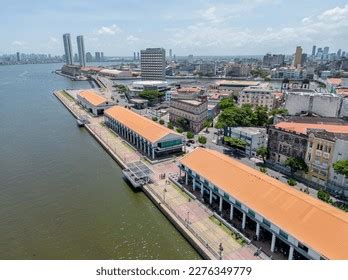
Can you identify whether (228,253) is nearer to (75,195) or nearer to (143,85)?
(75,195)

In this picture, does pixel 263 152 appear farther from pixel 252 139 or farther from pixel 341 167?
pixel 341 167

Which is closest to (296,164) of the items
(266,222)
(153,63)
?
(266,222)

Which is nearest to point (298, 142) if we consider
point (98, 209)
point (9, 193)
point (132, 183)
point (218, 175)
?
point (218, 175)

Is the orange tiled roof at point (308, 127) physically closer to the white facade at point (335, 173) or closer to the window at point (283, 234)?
the white facade at point (335, 173)

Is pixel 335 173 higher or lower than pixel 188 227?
higher

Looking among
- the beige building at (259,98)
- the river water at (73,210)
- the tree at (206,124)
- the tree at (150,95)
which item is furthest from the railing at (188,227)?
the tree at (150,95)

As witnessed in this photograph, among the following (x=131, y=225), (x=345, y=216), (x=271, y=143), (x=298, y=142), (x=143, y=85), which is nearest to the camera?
(x=345, y=216)
